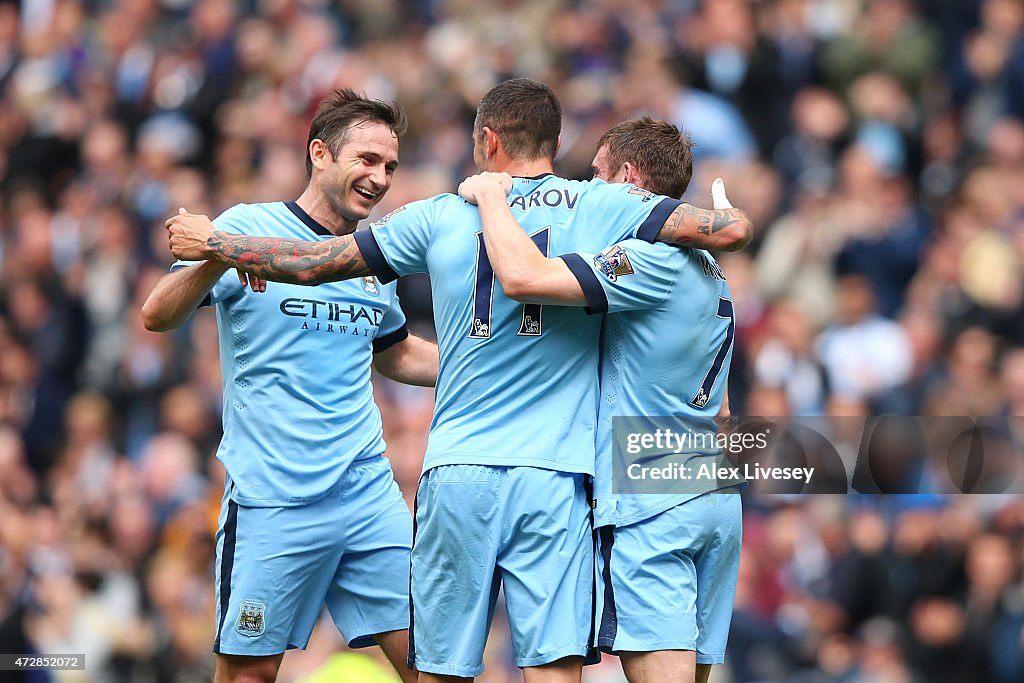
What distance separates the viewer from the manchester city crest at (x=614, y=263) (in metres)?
5.47

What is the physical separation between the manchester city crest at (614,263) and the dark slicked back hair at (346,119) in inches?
66.8

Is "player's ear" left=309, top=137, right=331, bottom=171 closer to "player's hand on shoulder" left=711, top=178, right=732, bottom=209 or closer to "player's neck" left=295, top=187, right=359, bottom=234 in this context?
"player's neck" left=295, top=187, right=359, bottom=234

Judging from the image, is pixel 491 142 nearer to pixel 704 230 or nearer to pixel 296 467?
pixel 704 230

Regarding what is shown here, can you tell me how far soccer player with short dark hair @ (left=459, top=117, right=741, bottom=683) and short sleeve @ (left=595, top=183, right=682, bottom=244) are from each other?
95 millimetres

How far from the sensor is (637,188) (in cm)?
580

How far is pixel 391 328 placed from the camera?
6.94 m

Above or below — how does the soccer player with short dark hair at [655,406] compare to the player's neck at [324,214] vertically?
below

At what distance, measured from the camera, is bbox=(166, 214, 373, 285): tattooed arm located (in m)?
5.71

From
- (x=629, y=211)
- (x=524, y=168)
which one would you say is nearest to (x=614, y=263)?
(x=629, y=211)

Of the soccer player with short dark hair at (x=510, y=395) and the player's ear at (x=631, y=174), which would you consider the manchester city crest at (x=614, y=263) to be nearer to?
the soccer player with short dark hair at (x=510, y=395)

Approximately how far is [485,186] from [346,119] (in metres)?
1.42

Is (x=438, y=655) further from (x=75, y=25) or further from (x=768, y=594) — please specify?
(x=75, y=25)

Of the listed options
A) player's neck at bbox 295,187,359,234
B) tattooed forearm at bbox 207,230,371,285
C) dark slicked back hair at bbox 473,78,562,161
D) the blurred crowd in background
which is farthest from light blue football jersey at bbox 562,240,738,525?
the blurred crowd in background

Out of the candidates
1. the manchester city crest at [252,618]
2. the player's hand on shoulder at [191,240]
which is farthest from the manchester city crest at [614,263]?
the manchester city crest at [252,618]
